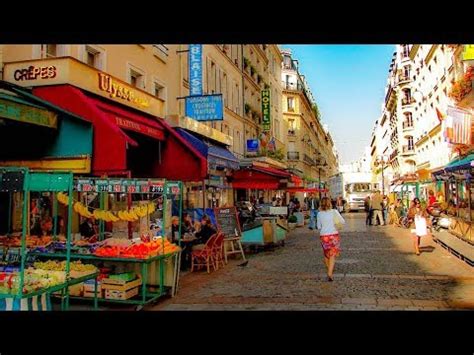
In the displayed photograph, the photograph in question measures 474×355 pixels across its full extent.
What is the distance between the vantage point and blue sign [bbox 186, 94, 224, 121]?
1732 cm

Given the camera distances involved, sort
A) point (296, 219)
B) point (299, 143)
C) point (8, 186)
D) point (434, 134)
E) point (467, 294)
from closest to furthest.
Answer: point (8, 186) < point (467, 294) < point (296, 219) < point (434, 134) < point (299, 143)

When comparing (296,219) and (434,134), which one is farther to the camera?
(434,134)

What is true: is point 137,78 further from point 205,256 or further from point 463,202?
point 463,202

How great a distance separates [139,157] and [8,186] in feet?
27.9

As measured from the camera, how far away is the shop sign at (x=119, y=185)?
8078 millimetres

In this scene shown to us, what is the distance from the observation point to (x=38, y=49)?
11078 millimetres

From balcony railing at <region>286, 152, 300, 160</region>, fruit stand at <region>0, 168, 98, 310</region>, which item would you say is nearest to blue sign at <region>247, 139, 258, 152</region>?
fruit stand at <region>0, 168, 98, 310</region>

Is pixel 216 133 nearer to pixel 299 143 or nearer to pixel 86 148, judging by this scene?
pixel 86 148

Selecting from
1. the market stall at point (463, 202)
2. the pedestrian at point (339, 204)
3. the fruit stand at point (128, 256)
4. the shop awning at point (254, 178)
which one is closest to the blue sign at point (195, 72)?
the shop awning at point (254, 178)

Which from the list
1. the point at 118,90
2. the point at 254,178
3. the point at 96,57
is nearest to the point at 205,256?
the point at 118,90

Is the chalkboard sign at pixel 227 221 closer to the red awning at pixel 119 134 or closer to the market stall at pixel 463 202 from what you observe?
the red awning at pixel 119 134

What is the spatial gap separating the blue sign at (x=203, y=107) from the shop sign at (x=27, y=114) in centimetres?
818
